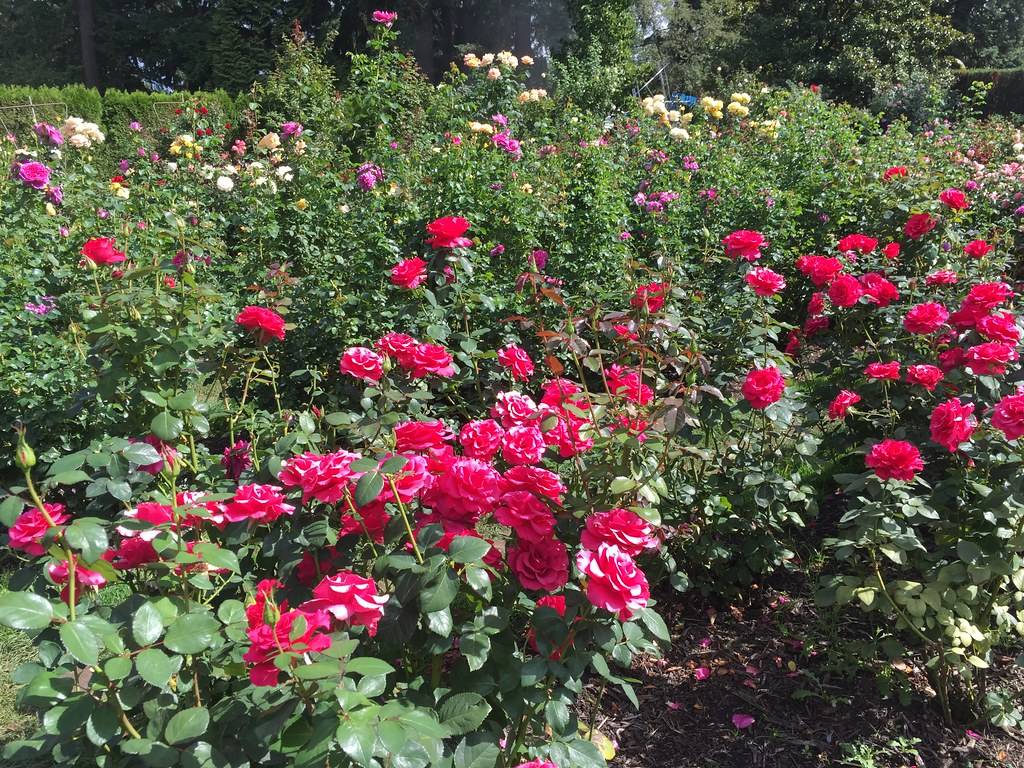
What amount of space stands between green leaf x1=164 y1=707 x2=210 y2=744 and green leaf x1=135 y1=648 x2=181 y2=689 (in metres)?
0.08

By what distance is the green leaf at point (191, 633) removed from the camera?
1.04 meters

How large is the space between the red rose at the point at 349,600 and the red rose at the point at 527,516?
0.27 metres

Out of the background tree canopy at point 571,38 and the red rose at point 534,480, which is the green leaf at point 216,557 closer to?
the red rose at point 534,480

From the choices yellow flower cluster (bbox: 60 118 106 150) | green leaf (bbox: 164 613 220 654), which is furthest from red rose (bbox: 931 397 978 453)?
yellow flower cluster (bbox: 60 118 106 150)

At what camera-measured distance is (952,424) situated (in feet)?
5.62

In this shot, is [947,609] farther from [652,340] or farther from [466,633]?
[466,633]

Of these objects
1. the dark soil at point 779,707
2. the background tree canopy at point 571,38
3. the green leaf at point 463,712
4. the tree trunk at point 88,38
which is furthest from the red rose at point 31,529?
the tree trunk at point 88,38

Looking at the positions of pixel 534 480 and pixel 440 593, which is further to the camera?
pixel 534 480

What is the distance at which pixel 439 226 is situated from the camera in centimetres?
233

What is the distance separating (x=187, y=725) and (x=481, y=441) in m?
0.64

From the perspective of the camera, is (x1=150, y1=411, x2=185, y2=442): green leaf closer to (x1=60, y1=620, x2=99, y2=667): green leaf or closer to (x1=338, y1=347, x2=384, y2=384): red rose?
(x1=338, y1=347, x2=384, y2=384): red rose

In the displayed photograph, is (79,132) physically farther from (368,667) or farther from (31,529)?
(368,667)

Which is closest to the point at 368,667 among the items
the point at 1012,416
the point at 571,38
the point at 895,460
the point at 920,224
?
the point at 895,460

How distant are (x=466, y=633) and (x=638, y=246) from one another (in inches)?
140
